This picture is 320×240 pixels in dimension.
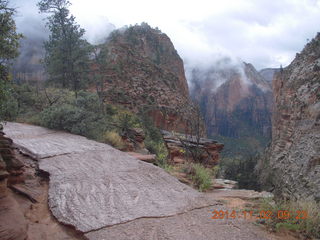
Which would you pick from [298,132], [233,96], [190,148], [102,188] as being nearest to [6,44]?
[102,188]

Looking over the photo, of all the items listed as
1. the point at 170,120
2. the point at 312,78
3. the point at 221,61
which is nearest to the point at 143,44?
the point at 170,120

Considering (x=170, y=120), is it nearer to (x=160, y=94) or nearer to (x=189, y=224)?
(x=160, y=94)

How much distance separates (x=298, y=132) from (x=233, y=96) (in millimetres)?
64477

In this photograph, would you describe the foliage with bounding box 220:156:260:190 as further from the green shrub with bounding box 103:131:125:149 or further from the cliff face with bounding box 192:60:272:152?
the cliff face with bounding box 192:60:272:152

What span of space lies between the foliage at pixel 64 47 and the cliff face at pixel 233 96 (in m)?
56.8

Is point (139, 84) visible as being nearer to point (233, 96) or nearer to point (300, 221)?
point (300, 221)

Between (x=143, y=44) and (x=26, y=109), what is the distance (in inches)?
967

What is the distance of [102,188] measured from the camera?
3971 mm

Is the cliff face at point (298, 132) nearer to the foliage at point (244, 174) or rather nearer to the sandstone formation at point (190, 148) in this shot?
the foliage at point (244, 174)

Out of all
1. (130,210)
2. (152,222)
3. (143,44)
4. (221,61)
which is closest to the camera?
(152,222)

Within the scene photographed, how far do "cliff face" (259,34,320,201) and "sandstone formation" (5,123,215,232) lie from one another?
3.30m

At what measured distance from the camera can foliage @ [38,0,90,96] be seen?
15141mm

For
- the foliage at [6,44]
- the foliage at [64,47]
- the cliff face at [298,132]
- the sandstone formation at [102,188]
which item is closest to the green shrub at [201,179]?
the sandstone formation at [102,188]

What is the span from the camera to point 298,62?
84.8 feet
